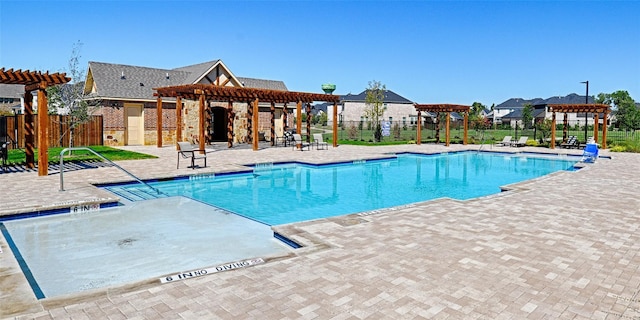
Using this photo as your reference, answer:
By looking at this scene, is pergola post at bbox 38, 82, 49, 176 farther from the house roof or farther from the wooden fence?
the house roof

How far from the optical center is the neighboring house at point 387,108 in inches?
2361

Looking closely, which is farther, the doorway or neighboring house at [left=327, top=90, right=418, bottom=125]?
neighboring house at [left=327, top=90, right=418, bottom=125]

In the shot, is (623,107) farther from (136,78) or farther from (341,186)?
(341,186)

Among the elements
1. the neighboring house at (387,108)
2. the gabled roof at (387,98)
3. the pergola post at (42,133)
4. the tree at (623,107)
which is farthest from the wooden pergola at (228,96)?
the tree at (623,107)

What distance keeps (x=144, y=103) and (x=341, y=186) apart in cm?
1733

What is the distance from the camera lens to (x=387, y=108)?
61.5 m

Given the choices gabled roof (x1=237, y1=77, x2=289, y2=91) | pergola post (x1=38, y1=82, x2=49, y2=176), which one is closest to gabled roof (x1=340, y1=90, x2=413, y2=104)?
gabled roof (x1=237, y1=77, x2=289, y2=91)

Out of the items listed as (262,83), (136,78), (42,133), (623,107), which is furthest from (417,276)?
(623,107)

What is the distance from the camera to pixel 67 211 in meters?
8.26

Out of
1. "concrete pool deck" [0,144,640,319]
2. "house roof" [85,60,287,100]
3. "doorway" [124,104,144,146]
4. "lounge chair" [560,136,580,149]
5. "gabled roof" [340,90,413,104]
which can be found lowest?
"concrete pool deck" [0,144,640,319]

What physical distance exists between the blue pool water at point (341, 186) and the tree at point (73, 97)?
28.1 feet

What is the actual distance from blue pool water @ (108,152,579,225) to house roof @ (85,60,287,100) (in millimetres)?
13178

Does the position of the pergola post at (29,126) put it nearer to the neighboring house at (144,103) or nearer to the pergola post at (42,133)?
the pergola post at (42,133)

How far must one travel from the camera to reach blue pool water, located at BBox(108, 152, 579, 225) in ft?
32.4
